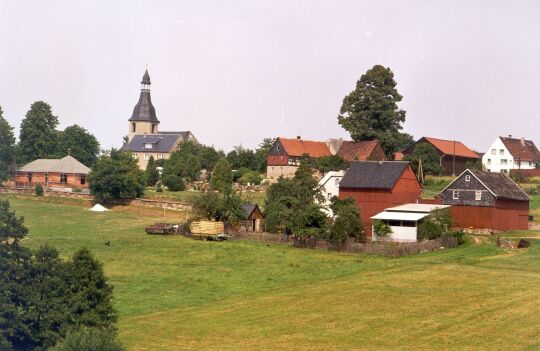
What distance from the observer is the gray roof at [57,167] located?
341 ft

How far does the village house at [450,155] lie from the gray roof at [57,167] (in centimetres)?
4160

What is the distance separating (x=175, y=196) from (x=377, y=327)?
5449 centimetres

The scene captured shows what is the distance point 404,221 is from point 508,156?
51073 millimetres

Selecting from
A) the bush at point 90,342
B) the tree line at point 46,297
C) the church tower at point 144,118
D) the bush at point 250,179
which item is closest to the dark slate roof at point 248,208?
the bush at point 250,179

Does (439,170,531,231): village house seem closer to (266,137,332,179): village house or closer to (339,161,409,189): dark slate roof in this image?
(339,161,409,189): dark slate roof

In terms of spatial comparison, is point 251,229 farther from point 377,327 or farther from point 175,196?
point 377,327

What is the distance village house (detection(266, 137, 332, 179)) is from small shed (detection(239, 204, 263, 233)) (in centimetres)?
3225

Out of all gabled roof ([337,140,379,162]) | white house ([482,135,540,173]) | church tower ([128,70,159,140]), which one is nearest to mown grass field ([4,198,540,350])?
gabled roof ([337,140,379,162])

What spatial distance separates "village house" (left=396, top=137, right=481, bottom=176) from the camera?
101812 millimetres

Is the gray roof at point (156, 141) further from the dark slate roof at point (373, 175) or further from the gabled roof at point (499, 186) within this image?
the gabled roof at point (499, 186)

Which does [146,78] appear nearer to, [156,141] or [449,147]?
[156,141]

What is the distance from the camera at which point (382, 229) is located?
63500 mm

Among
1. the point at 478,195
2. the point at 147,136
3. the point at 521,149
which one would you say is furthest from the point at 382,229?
the point at 147,136

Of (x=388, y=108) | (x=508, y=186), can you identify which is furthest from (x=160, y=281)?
(x=388, y=108)
